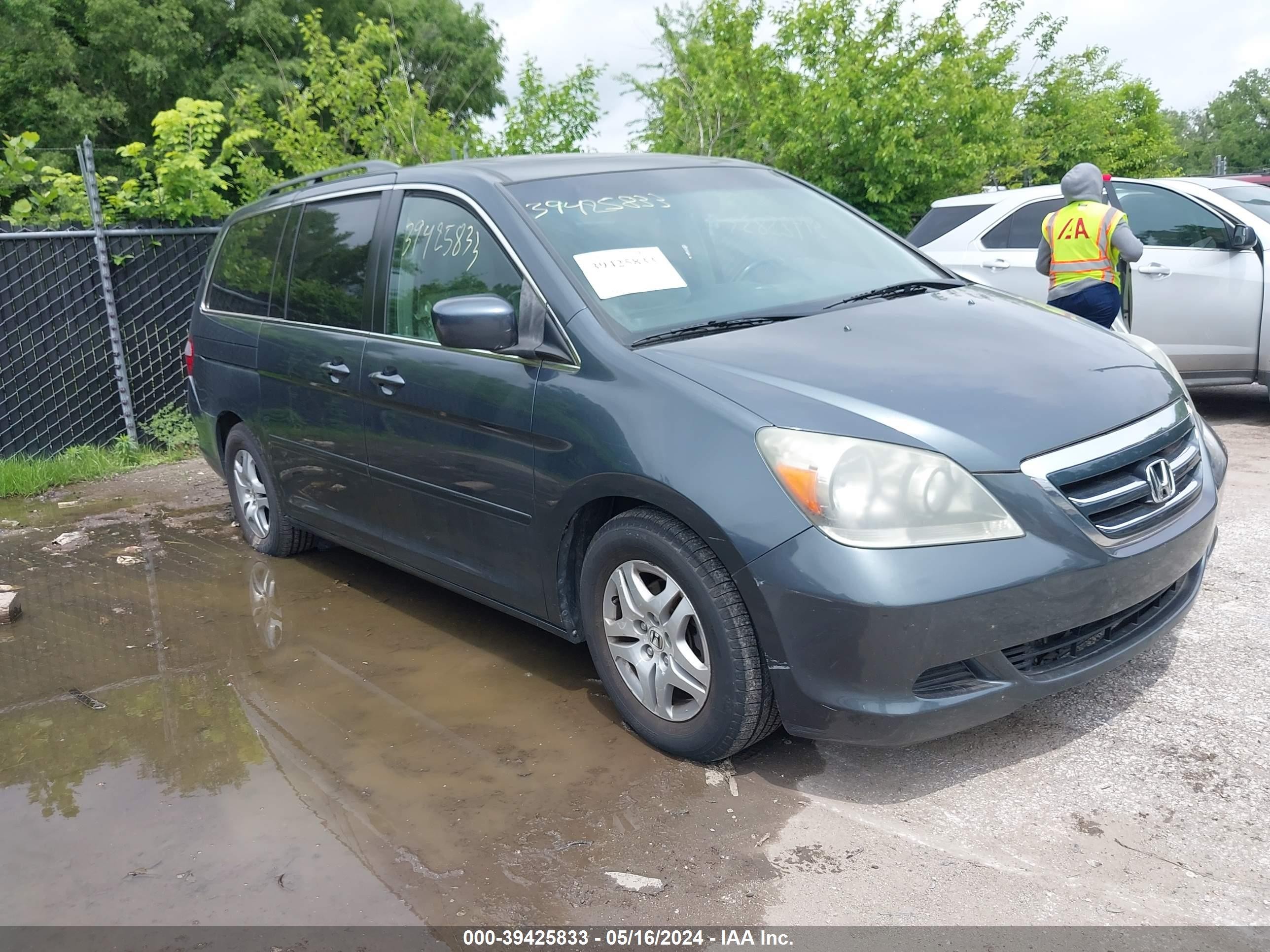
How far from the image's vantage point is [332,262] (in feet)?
16.2

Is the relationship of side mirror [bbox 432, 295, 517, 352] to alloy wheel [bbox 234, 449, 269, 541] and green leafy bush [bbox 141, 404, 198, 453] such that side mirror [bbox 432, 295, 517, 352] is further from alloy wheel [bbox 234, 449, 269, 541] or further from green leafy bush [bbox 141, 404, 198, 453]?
green leafy bush [bbox 141, 404, 198, 453]

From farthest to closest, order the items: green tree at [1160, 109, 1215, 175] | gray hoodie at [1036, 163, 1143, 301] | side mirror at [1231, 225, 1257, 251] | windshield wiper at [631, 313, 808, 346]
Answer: green tree at [1160, 109, 1215, 175]
side mirror at [1231, 225, 1257, 251]
gray hoodie at [1036, 163, 1143, 301]
windshield wiper at [631, 313, 808, 346]

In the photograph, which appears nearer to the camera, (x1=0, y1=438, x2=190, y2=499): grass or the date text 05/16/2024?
the date text 05/16/2024

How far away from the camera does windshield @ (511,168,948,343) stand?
3.78 meters

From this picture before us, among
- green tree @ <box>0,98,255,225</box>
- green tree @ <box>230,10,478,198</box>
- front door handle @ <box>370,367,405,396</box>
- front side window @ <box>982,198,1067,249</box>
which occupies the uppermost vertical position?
green tree @ <box>230,10,478,198</box>

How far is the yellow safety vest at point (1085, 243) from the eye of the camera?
640 cm

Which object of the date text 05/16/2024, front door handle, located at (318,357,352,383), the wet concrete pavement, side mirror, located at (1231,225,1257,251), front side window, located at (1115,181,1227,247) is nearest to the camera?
the date text 05/16/2024

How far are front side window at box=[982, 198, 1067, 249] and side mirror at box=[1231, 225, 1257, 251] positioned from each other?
1183 mm

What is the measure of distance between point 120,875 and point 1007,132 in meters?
12.2

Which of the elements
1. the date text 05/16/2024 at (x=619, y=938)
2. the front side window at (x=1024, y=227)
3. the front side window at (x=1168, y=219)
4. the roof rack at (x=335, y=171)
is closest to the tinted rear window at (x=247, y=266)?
the roof rack at (x=335, y=171)

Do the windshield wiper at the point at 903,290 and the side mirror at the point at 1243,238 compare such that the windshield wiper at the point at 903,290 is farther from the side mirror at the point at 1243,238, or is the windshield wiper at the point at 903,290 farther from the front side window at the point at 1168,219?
the front side window at the point at 1168,219

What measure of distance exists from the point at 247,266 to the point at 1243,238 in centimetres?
616

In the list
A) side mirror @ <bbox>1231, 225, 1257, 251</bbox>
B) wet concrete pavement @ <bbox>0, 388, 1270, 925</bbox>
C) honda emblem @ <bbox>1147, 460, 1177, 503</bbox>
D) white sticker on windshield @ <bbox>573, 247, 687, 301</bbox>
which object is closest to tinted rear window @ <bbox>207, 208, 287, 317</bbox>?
wet concrete pavement @ <bbox>0, 388, 1270, 925</bbox>

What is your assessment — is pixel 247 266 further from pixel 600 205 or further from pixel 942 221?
pixel 942 221
